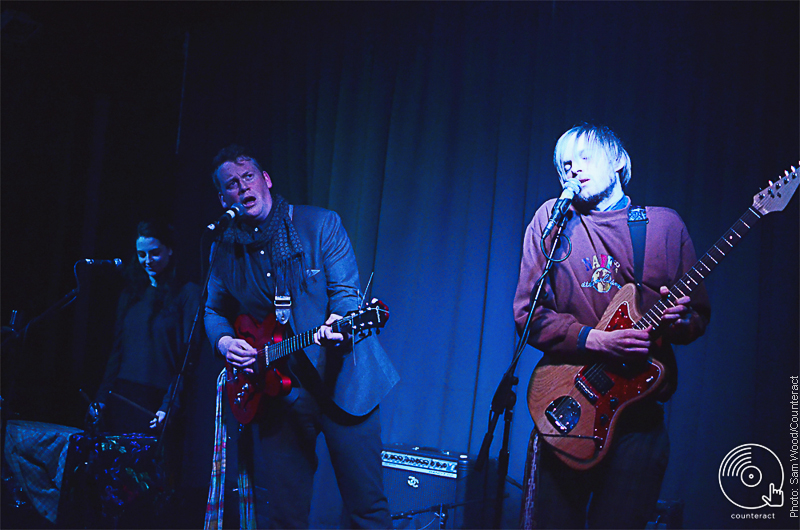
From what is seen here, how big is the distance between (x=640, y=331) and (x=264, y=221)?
6.08 ft

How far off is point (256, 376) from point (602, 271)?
166cm

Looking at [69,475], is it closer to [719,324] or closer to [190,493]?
[190,493]

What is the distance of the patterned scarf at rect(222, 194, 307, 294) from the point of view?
296 cm

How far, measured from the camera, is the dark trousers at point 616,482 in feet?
6.98

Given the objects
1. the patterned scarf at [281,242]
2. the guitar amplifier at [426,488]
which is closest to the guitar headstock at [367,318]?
the patterned scarf at [281,242]

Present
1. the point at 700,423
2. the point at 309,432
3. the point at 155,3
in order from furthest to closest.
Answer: the point at 155,3 → the point at 700,423 → the point at 309,432

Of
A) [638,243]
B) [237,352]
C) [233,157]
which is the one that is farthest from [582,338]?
[233,157]

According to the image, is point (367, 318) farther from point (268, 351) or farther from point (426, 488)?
point (426, 488)

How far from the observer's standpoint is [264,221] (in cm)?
315

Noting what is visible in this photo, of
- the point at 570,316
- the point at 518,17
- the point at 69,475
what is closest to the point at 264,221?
the point at 570,316

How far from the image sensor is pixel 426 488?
3.53 metres

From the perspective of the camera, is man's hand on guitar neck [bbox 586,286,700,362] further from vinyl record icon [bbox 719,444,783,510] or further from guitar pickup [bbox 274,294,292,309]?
vinyl record icon [bbox 719,444,783,510]

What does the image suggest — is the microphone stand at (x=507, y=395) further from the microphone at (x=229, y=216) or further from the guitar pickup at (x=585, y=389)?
the microphone at (x=229, y=216)

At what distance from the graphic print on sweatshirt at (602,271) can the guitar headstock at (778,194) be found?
1.74 feet
